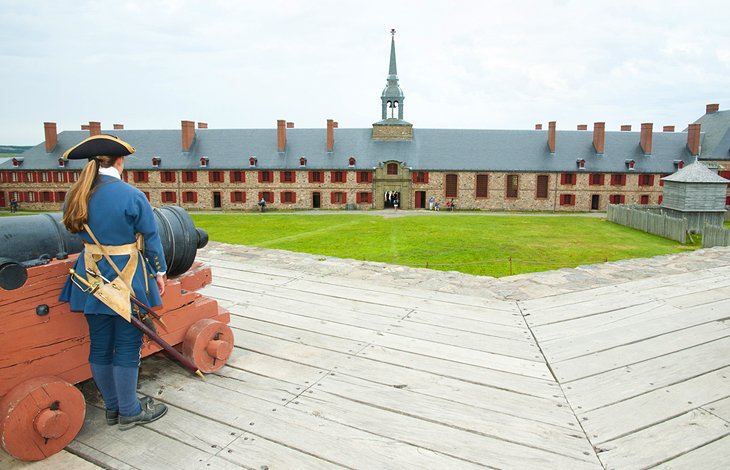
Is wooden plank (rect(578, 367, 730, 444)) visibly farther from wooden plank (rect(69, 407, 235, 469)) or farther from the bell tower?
the bell tower

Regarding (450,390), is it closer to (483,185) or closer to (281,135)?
(483,185)

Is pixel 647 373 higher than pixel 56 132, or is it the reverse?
pixel 56 132

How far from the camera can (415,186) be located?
46906mm

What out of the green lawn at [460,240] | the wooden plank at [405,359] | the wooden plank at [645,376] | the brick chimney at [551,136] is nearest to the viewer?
the wooden plank at [645,376]

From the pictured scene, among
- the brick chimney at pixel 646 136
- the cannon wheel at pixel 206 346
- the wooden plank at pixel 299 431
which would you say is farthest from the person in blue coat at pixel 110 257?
the brick chimney at pixel 646 136

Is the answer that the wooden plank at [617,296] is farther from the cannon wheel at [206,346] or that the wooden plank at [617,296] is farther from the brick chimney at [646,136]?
the brick chimney at [646,136]

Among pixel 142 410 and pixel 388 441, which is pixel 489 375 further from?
pixel 142 410

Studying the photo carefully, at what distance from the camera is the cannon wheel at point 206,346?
4008 millimetres

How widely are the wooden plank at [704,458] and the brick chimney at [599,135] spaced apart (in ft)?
161

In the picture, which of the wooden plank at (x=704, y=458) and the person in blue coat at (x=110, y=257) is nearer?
the wooden plank at (x=704, y=458)

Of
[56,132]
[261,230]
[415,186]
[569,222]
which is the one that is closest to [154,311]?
[261,230]

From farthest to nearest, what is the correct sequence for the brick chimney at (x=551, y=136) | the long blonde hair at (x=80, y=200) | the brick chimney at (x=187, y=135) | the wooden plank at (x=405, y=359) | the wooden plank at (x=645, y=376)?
the brick chimney at (x=187, y=135), the brick chimney at (x=551, y=136), the wooden plank at (x=405, y=359), the wooden plank at (x=645, y=376), the long blonde hair at (x=80, y=200)

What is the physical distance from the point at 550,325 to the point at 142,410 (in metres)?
3.60

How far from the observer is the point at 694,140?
153 ft
